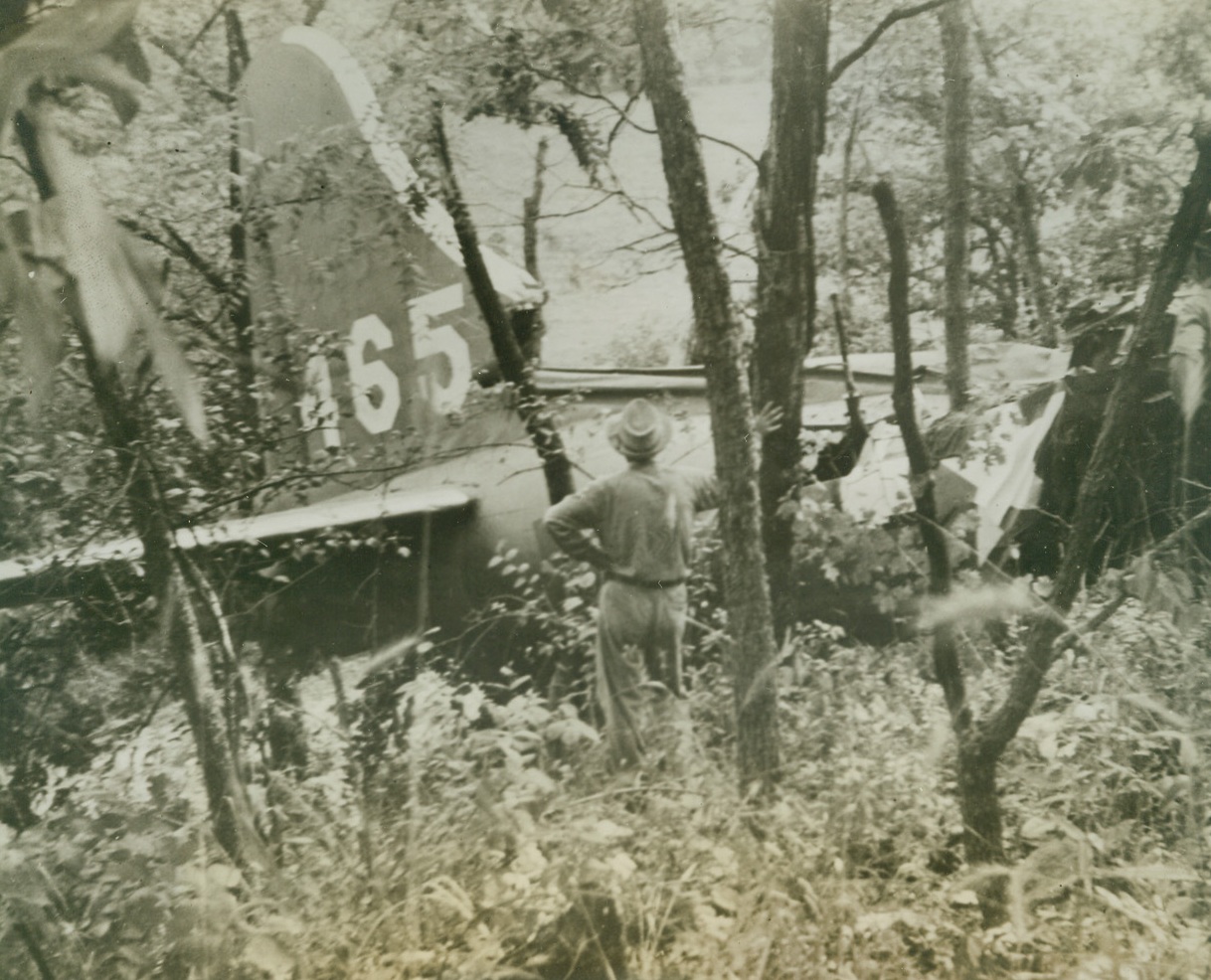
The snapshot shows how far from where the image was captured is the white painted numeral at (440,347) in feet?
10.2

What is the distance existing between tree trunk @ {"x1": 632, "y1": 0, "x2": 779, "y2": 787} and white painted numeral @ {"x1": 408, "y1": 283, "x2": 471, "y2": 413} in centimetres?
79

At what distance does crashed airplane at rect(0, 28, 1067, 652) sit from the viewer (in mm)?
3043

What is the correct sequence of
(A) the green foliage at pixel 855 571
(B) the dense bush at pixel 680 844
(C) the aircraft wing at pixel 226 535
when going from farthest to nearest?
1. (C) the aircraft wing at pixel 226 535
2. (A) the green foliage at pixel 855 571
3. (B) the dense bush at pixel 680 844

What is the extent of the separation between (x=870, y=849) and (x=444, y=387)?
6.60ft

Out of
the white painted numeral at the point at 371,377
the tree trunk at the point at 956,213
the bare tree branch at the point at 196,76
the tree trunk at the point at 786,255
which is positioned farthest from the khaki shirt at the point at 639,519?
the bare tree branch at the point at 196,76

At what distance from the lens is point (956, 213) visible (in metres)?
2.85

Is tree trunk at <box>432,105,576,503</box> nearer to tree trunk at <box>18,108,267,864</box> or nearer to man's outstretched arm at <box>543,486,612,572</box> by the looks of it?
man's outstretched arm at <box>543,486,612,572</box>

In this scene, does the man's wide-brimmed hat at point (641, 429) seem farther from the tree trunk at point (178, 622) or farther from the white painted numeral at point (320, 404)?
the tree trunk at point (178, 622)

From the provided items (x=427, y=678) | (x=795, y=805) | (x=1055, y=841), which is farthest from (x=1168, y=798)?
(x=427, y=678)

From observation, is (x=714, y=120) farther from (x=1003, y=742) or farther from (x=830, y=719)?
(x=1003, y=742)

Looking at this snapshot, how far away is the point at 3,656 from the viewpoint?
3.21 metres

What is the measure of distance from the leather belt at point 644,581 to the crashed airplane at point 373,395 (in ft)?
0.93

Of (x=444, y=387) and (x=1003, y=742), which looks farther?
(x=444, y=387)

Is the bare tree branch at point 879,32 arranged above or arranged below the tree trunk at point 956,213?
above
